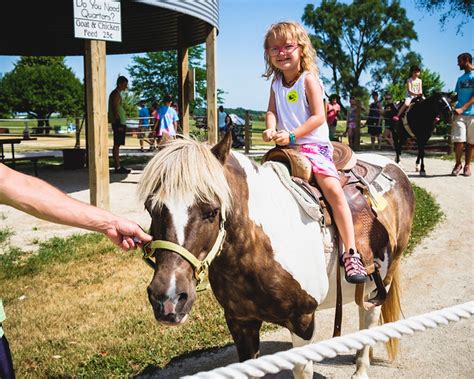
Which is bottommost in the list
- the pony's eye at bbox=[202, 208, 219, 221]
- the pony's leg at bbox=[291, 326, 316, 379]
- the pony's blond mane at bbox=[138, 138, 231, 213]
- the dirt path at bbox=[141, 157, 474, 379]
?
the dirt path at bbox=[141, 157, 474, 379]

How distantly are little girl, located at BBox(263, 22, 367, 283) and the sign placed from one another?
452 centimetres

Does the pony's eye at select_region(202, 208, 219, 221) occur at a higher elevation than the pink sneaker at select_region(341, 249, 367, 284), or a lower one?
higher

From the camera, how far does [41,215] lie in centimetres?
171

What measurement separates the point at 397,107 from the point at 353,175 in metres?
11.0

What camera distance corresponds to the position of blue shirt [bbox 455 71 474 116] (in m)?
9.88

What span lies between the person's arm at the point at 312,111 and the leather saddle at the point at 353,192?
0.12m

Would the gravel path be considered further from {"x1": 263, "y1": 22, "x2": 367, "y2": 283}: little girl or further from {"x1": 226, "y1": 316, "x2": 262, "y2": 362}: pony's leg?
{"x1": 263, "y1": 22, "x2": 367, "y2": 283}: little girl

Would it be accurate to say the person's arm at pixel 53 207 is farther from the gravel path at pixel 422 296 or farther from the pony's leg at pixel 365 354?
the pony's leg at pixel 365 354

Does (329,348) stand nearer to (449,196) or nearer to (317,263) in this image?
(317,263)

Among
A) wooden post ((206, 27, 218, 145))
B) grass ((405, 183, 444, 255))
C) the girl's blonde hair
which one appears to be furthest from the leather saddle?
→ wooden post ((206, 27, 218, 145))

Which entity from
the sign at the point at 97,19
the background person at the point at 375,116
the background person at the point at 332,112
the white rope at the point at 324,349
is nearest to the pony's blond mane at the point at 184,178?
the white rope at the point at 324,349

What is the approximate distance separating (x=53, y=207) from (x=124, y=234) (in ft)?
1.06

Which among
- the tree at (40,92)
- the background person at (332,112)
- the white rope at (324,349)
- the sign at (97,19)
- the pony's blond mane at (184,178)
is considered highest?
the tree at (40,92)

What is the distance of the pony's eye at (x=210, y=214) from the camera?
1977mm
